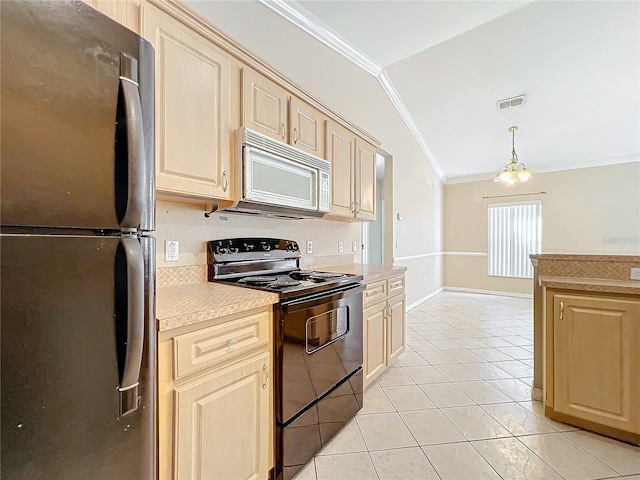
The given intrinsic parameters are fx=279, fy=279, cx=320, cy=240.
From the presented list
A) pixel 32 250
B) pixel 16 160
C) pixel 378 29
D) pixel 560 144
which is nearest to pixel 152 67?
pixel 16 160

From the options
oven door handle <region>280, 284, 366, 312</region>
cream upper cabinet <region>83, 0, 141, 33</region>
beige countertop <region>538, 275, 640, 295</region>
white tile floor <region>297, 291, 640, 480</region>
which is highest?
cream upper cabinet <region>83, 0, 141, 33</region>

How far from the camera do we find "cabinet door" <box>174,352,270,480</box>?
102 cm

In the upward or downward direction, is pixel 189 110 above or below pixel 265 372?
above

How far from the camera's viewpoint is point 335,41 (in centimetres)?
272

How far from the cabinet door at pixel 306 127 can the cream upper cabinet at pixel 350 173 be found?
10 centimetres

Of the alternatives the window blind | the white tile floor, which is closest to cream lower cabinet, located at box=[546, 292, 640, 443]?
the white tile floor

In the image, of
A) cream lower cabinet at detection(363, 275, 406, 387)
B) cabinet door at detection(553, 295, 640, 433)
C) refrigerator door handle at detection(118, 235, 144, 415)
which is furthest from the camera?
cream lower cabinet at detection(363, 275, 406, 387)

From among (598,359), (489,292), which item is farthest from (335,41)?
(489,292)

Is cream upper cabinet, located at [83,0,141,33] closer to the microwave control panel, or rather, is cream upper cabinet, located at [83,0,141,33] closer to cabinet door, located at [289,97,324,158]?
cabinet door, located at [289,97,324,158]

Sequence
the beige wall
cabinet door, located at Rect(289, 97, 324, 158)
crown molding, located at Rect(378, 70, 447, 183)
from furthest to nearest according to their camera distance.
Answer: the beige wall
crown molding, located at Rect(378, 70, 447, 183)
cabinet door, located at Rect(289, 97, 324, 158)

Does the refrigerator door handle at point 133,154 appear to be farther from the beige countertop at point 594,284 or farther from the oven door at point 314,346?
the beige countertop at point 594,284

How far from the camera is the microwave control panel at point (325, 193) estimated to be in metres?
2.10

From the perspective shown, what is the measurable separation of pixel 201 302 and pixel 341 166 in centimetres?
168

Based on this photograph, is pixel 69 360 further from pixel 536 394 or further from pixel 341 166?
pixel 536 394
